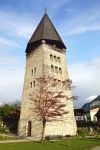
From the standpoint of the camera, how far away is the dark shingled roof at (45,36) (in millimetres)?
45122

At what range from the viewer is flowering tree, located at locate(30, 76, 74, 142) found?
34819 millimetres

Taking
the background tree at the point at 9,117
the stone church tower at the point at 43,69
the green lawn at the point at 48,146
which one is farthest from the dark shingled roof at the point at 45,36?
the green lawn at the point at 48,146

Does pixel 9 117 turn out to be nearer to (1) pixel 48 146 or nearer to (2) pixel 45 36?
(2) pixel 45 36

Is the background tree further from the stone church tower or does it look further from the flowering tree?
the flowering tree

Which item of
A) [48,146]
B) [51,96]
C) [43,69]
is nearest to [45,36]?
[43,69]

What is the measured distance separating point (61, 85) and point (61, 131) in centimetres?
827

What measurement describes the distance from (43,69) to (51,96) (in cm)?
546

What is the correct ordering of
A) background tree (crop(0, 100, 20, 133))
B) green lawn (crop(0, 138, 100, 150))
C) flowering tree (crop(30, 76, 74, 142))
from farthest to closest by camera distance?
background tree (crop(0, 100, 20, 133)) < flowering tree (crop(30, 76, 74, 142)) < green lawn (crop(0, 138, 100, 150))

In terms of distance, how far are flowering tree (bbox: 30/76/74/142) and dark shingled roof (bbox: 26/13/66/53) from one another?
8.29m

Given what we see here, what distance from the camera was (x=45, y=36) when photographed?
45062 millimetres

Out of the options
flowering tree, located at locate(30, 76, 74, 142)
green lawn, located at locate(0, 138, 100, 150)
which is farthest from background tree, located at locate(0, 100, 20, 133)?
green lawn, located at locate(0, 138, 100, 150)

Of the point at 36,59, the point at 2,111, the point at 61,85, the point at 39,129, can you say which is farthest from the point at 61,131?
the point at 2,111

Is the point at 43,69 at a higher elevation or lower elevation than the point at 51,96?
higher

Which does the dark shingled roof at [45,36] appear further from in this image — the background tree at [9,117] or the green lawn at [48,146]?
the green lawn at [48,146]
